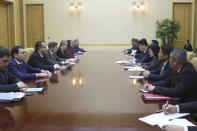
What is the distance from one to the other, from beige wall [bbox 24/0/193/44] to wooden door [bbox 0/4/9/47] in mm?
2521

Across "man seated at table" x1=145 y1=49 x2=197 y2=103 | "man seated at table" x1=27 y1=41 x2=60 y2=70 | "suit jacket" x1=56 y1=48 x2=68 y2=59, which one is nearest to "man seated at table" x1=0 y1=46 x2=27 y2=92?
"man seated at table" x1=145 y1=49 x2=197 y2=103

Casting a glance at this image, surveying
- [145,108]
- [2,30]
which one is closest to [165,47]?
[145,108]

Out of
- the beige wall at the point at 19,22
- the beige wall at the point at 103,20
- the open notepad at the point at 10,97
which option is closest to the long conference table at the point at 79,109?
the open notepad at the point at 10,97

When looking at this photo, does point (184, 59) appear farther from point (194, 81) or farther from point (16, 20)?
point (16, 20)

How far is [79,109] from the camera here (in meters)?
2.14

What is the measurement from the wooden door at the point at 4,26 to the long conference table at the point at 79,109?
7552 mm

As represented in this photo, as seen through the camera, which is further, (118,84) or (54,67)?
(54,67)

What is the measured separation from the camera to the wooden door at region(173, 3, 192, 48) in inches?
492

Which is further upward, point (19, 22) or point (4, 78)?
point (19, 22)

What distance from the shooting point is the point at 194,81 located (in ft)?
8.07

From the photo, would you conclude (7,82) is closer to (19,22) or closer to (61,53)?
(61,53)

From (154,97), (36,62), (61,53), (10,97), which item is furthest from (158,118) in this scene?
(61,53)

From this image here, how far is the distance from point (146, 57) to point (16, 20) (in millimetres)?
7255

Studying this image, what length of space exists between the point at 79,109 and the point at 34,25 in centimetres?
1132
